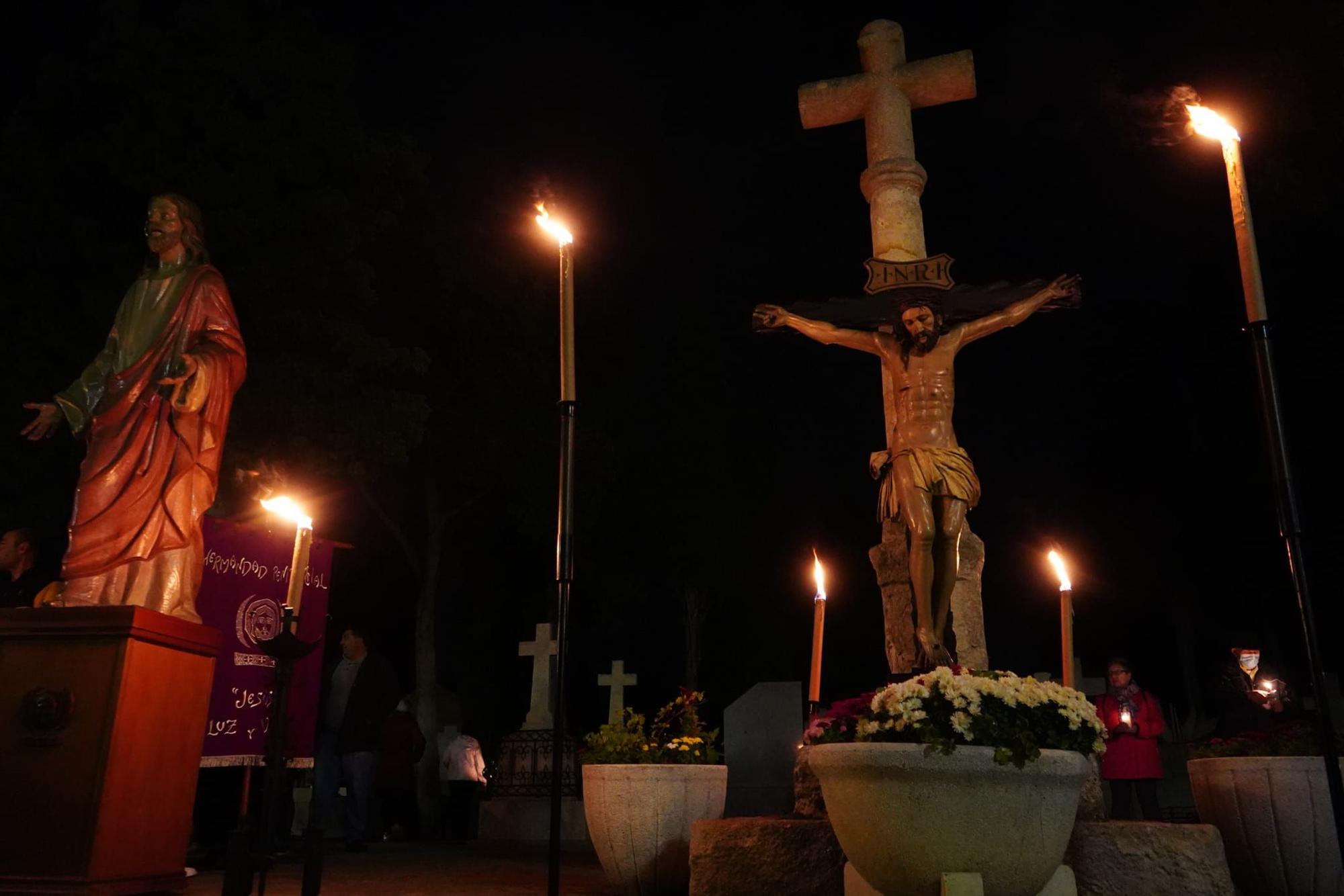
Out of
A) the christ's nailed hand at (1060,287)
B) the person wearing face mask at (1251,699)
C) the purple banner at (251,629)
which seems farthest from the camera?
the purple banner at (251,629)

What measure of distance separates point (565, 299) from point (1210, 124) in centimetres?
335

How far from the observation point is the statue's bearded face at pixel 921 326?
6.11 meters

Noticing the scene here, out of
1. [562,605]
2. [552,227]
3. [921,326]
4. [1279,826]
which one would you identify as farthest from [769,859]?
[552,227]

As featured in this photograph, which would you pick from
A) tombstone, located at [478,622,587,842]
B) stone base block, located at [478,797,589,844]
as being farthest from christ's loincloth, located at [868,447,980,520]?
stone base block, located at [478,797,589,844]

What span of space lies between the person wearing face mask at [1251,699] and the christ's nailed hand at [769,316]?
4.77m

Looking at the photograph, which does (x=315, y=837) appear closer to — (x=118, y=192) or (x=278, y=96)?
(x=118, y=192)

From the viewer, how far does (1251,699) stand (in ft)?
26.0

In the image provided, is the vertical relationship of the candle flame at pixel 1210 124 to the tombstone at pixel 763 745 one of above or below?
above

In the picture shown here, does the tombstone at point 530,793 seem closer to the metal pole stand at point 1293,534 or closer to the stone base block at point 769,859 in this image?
the stone base block at point 769,859

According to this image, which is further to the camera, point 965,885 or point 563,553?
point 563,553

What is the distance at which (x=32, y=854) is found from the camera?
4480 millimetres

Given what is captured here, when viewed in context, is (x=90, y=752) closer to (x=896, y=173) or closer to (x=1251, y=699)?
(x=896, y=173)

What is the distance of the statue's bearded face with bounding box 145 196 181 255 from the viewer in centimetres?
611

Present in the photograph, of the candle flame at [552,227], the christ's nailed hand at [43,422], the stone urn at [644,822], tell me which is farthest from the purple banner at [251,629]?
the candle flame at [552,227]
